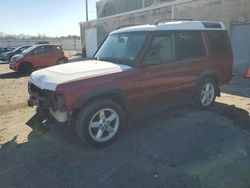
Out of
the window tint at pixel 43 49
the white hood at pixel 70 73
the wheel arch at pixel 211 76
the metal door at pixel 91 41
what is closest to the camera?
Result: the white hood at pixel 70 73

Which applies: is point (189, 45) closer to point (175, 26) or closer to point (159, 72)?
point (175, 26)

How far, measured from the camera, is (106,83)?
4.05 meters

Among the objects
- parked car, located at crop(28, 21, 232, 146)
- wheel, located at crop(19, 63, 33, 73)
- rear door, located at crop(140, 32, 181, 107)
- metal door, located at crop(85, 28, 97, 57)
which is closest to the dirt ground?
parked car, located at crop(28, 21, 232, 146)

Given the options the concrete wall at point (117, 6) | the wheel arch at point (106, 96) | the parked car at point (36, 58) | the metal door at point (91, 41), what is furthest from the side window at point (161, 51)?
the concrete wall at point (117, 6)

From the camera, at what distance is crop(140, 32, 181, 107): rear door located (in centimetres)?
457

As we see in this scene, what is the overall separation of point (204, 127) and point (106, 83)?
93.4 inches

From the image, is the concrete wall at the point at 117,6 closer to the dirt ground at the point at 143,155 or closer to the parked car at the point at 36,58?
the parked car at the point at 36,58

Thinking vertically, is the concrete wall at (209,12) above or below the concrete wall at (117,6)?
below

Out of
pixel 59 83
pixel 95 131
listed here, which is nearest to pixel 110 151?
pixel 95 131

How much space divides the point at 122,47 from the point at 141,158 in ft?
7.40

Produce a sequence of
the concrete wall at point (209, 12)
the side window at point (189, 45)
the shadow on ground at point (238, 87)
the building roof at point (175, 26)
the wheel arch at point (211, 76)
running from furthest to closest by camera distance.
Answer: the concrete wall at point (209, 12), the shadow on ground at point (238, 87), the wheel arch at point (211, 76), the side window at point (189, 45), the building roof at point (175, 26)

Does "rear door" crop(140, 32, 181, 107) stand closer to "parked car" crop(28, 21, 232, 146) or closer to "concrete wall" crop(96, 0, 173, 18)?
"parked car" crop(28, 21, 232, 146)

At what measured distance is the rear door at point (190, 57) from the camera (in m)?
5.17

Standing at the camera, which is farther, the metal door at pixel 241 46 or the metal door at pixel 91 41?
the metal door at pixel 91 41
